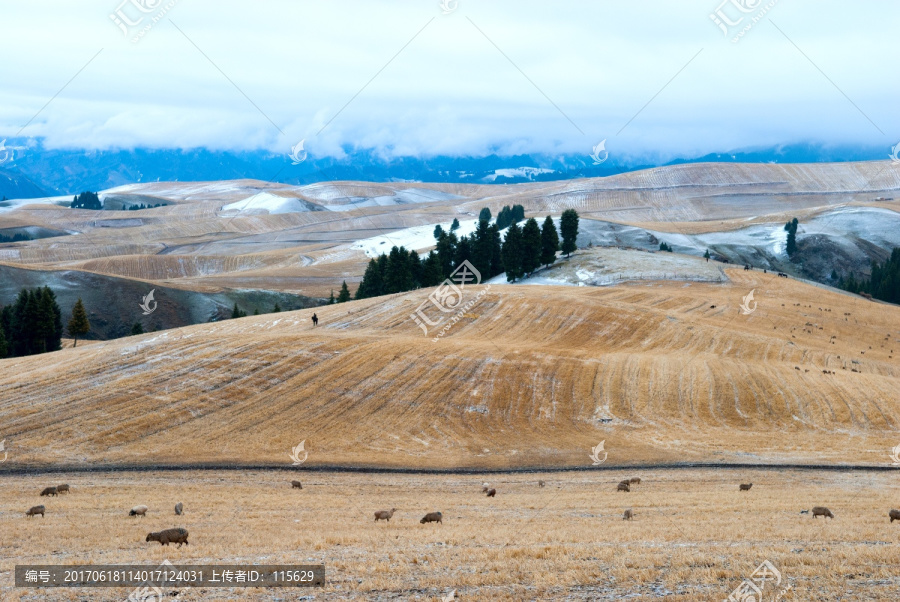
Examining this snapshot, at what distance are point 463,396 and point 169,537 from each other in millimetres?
31669

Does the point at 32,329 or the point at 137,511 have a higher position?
the point at 32,329

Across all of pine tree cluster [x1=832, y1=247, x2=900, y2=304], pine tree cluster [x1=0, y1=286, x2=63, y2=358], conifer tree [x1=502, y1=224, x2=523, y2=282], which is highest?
conifer tree [x1=502, y1=224, x2=523, y2=282]

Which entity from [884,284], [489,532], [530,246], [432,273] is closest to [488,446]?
[489,532]

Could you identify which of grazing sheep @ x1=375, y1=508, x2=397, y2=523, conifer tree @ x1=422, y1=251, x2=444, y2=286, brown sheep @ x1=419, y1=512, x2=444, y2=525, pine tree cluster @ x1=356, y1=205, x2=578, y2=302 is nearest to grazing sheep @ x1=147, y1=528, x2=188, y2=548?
grazing sheep @ x1=375, y1=508, x2=397, y2=523

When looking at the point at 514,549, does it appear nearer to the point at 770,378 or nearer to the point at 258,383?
the point at 258,383

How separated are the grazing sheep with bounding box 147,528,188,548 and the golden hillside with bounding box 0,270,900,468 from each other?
1880 cm

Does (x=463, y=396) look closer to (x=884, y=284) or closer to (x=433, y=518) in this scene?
(x=433, y=518)

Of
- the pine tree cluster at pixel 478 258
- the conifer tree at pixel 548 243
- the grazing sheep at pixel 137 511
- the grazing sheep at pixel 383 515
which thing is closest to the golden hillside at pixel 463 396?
the grazing sheep at pixel 137 511

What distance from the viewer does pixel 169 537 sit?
21.4 metres

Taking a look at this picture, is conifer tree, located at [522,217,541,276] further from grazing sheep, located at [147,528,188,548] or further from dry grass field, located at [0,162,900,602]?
grazing sheep, located at [147,528,188,548]

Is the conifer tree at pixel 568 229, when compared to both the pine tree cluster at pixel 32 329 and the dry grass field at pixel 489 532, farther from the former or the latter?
the dry grass field at pixel 489 532

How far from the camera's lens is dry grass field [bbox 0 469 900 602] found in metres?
16.3

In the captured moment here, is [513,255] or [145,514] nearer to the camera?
[145,514]

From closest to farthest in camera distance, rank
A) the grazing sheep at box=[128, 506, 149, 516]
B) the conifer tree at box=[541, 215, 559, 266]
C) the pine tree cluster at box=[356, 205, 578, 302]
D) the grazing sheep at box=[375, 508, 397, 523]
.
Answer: the grazing sheep at box=[375, 508, 397, 523] < the grazing sheep at box=[128, 506, 149, 516] < the pine tree cluster at box=[356, 205, 578, 302] < the conifer tree at box=[541, 215, 559, 266]
